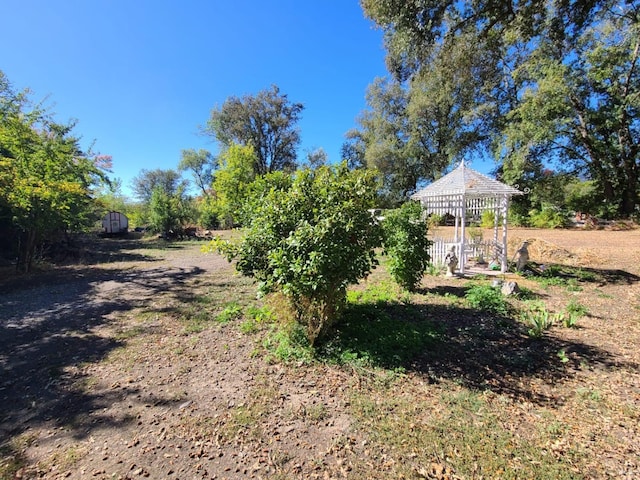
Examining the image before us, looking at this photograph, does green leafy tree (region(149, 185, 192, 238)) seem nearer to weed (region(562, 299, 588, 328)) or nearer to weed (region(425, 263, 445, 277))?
weed (region(425, 263, 445, 277))

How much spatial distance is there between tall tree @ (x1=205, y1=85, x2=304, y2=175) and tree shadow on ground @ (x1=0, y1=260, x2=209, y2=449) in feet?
70.2

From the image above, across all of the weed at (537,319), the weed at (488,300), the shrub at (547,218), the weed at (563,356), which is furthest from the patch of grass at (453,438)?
the shrub at (547,218)

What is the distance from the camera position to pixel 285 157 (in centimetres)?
2989

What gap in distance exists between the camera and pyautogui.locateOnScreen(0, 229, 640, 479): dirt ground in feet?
7.03

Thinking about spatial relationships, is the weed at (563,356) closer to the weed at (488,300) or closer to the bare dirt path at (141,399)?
the weed at (488,300)

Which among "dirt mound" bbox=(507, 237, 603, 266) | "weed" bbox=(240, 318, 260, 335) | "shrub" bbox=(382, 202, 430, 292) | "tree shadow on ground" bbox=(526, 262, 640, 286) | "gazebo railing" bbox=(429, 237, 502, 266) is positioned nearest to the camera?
"weed" bbox=(240, 318, 260, 335)

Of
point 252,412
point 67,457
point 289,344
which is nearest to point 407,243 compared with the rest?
point 289,344

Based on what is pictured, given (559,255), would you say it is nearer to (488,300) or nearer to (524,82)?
(488,300)

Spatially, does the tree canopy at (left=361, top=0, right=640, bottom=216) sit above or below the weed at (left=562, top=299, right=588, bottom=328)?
above

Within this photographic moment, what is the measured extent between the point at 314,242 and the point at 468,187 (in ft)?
22.4

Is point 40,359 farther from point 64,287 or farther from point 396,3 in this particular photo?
point 396,3

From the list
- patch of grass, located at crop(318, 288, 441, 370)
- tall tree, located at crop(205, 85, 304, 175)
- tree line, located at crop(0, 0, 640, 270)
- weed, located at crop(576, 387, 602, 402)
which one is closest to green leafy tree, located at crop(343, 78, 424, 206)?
tree line, located at crop(0, 0, 640, 270)

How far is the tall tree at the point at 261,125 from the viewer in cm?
2777

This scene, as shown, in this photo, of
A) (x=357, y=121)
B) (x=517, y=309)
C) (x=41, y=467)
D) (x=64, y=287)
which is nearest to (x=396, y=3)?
(x=517, y=309)
